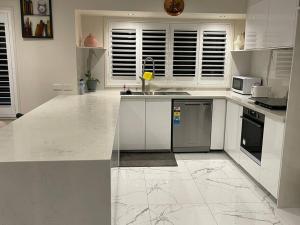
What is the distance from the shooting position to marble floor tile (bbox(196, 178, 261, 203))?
2922 millimetres

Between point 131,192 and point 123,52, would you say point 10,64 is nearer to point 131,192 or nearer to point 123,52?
point 123,52

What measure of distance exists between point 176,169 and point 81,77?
2080 millimetres

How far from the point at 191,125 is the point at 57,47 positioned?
2.27 metres

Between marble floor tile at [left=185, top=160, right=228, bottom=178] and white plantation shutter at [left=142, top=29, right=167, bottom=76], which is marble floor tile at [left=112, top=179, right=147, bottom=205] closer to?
marble floor tile at [left=185, top=160, right=228, bottom=178]

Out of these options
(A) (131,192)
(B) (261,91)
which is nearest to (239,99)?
(B) (261,91)

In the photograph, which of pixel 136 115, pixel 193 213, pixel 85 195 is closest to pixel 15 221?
pixel 85 195

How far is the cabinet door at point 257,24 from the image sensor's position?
3.34 meters

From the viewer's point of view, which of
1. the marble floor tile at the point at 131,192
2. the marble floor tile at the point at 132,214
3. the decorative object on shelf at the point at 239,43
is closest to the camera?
the marble floor tile at the point at 132,214

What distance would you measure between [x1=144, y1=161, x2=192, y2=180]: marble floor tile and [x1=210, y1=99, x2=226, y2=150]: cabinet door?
78cm

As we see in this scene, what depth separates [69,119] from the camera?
247 cm

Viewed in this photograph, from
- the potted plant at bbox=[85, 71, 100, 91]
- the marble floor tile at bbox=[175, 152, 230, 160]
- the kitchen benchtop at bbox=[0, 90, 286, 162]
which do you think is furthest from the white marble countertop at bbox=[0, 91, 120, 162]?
the marble floor tile at bbox=[175, 152, 230, 160]

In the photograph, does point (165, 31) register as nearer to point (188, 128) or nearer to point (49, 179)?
point (188, 128)

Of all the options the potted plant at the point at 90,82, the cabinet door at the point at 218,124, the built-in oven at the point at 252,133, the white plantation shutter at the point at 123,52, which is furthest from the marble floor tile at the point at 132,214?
the white plantation shutter at the point at 123,52

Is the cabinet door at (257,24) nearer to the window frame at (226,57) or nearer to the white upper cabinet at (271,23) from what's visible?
the white upper cabinet at (271,23)
